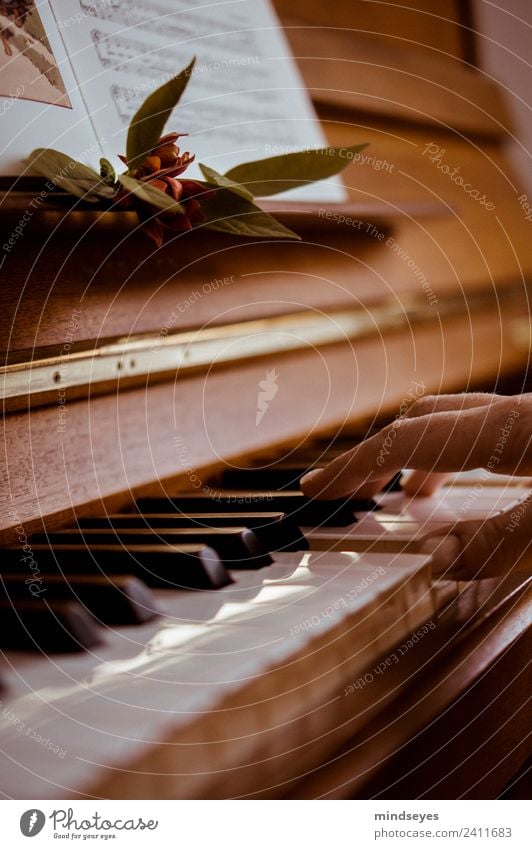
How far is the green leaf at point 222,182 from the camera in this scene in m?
0.98

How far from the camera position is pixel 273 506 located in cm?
93

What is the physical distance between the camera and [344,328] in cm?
139

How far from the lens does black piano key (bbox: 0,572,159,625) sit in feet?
2.20

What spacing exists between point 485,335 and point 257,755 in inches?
58.0

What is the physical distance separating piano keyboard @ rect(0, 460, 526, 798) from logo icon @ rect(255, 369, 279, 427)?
29 cm

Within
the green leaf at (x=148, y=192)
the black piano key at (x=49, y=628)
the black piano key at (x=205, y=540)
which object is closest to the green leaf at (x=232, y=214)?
the green leaf at (x=148, y=192)

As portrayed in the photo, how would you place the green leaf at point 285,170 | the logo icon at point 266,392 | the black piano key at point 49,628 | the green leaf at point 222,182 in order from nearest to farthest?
the black piano key at point 49,628 < the green leaf at point 222,182 < the green leaf at point 285,170 < the logo icon at point 266,392

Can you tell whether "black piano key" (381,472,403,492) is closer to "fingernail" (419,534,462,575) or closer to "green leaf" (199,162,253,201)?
"fingernail" (419,534,462,575)

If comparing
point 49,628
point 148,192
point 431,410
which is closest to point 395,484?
point 431,410

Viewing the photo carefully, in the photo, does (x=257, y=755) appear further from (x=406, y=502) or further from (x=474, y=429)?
(x=406, y=502)

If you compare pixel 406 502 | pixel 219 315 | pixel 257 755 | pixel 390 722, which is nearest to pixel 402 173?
pixel 219 315

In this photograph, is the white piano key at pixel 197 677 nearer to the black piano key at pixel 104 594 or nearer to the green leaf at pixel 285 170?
the black piano key at pixel 104 594
